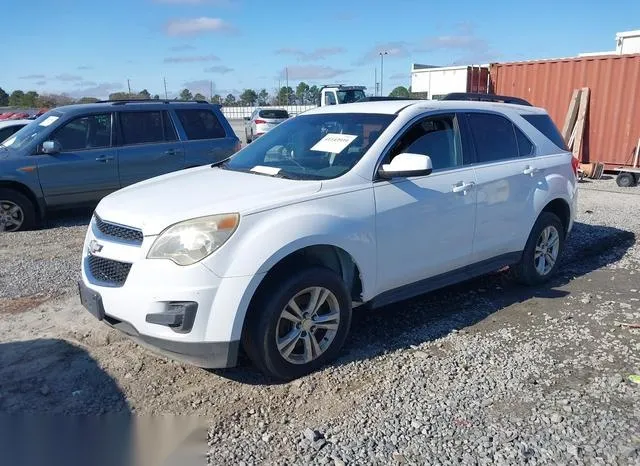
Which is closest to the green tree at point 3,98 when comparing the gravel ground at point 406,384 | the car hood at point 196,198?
the gravel ground at point 406,384

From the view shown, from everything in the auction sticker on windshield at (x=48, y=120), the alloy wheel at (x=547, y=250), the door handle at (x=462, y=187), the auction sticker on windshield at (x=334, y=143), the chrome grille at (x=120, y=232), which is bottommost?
the alloy wheel at (x=547, y=250)

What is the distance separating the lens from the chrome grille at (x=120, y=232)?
3.47 meters

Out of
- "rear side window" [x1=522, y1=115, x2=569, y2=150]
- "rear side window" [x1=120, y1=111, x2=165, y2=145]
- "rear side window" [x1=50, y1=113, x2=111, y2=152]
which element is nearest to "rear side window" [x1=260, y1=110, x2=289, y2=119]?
"rear side window" [x1=120, y1=111, x2=165, y2=145]

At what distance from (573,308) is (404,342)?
182 cm

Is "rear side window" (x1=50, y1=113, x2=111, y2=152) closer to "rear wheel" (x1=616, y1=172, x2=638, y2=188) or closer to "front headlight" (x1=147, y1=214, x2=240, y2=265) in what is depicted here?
"front headlight" (x1=147, y1=214, x2=240, y2=265)

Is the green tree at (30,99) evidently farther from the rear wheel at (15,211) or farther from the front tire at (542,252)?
the front tire at (542,252)

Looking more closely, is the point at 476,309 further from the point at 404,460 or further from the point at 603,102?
the point at 603,102

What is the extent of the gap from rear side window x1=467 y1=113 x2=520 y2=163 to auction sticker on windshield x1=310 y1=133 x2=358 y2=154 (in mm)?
1241

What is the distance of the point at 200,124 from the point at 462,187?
5886 mm

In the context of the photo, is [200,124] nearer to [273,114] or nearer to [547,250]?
[547,250]

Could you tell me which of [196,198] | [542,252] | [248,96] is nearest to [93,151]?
[196,198]

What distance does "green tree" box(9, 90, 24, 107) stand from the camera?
5334 centimetres

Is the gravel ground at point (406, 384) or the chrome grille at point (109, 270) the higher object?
the chrome grille at point (109, 270)

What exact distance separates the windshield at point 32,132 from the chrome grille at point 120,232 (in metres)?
5.14
